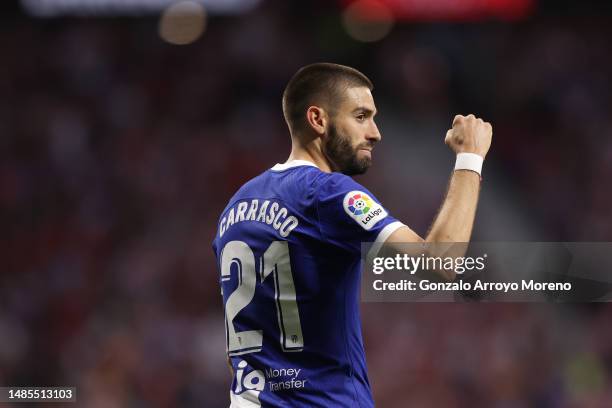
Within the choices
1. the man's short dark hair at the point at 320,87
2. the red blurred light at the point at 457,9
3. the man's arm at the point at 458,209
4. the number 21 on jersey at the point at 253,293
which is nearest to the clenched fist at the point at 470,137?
the man's arm at the point at 458,209

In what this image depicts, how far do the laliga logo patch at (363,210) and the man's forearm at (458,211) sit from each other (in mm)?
196

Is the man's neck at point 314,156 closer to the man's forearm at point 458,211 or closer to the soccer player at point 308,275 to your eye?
the soccer player at point 308,275

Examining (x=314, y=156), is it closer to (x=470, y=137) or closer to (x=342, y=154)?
(x=342, y=154)

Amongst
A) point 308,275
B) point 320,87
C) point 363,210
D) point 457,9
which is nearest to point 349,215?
point 363,210

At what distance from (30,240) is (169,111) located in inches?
125

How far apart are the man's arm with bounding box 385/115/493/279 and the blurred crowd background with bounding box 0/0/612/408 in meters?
7.00

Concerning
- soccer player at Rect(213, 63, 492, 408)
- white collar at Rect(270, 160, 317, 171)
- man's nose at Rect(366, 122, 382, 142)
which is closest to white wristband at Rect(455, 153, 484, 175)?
soccer player at Rect(213, 63, 492, 408)

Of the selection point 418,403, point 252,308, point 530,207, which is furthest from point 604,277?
point 530,207

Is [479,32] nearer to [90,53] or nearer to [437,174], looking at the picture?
[437,174]

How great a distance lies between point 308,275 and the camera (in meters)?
3.55

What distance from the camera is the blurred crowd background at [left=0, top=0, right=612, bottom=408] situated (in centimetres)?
1071

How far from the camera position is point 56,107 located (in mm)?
15352

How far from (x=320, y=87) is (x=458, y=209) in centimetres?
91

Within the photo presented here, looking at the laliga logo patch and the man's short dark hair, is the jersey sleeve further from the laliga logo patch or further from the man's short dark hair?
the man's short dark hair
